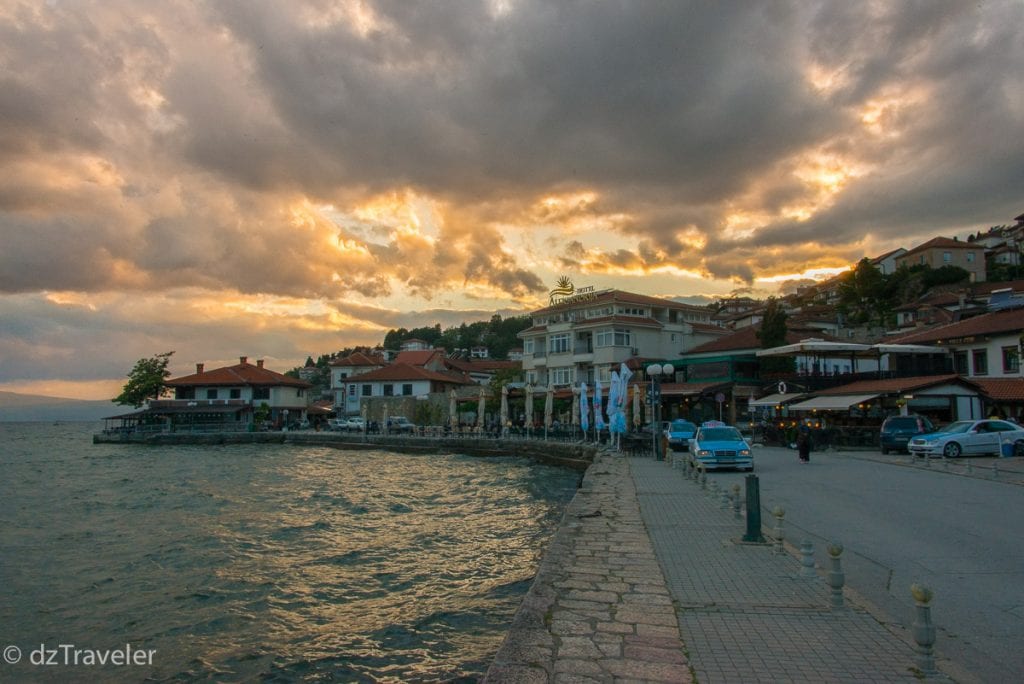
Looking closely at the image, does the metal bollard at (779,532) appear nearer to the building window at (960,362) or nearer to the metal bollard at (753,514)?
the metal bollard at (753,514)

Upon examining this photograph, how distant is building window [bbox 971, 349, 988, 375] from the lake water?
24.1m

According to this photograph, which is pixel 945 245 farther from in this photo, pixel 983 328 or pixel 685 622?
pixel 685 622

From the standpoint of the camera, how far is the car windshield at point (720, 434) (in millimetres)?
22766

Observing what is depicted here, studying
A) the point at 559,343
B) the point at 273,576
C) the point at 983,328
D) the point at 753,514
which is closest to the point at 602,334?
the point at 559,343

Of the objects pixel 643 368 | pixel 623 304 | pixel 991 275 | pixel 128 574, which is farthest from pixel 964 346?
pixel 991 275

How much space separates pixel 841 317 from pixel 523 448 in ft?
161

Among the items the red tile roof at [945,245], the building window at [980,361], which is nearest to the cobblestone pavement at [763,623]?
the building window at [980,361]

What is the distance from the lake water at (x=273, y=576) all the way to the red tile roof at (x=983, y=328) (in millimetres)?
23591

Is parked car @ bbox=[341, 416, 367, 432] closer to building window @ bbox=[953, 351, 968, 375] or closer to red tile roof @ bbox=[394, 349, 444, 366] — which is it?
red tile roof @ bbox=[394, 349, 444, 366]

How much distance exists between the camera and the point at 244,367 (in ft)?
258

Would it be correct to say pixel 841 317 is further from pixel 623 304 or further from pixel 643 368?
pixel 643 368

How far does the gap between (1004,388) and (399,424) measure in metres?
48.0

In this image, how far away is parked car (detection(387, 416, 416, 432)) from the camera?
206 feet

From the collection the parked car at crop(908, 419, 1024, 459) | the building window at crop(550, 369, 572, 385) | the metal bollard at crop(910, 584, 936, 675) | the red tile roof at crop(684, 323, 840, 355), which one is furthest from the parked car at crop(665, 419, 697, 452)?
the metal bollard at crop(910, 584, 936, 675)
